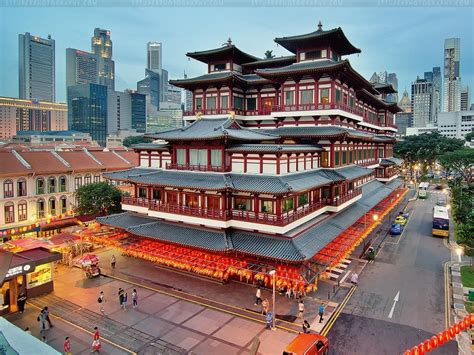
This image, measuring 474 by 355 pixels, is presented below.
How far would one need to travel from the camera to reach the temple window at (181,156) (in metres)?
36.9

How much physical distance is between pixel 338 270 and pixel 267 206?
12106 mm

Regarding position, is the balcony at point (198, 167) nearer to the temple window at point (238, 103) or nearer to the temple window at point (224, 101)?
the temple window at point (224, 101)

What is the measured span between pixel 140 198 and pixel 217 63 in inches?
832

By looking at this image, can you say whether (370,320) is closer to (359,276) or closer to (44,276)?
(359,276)

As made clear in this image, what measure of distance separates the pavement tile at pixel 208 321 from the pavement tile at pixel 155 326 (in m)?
1.37

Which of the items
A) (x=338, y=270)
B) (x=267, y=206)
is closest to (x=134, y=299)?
(x=267, y=206)

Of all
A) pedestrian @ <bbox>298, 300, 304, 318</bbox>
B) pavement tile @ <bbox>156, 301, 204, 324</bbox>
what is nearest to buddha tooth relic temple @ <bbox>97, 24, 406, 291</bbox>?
pedestrian @ <bbox>298, 300, 304, 318</bbox>

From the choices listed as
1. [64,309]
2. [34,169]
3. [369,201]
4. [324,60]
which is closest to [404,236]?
[369,201]

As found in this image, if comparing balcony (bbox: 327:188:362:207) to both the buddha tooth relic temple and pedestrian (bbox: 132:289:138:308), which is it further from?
pedestrian (bbox: 132:289:138:308)

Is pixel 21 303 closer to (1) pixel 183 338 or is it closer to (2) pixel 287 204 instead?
(1) pixel 183 338

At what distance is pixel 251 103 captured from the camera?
45.8 metres

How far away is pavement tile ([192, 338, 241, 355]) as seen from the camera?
72.1 ft

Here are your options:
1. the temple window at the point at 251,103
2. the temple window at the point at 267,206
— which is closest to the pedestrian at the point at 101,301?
the temple window at the point at 267,206

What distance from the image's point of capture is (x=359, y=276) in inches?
1390
